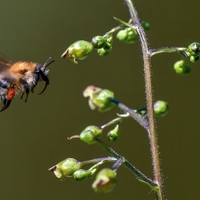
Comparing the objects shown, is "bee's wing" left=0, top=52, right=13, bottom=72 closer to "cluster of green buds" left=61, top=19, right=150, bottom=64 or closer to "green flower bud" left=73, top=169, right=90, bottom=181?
"cluster of green buds" left=61, top=19, right=150, bottom=64

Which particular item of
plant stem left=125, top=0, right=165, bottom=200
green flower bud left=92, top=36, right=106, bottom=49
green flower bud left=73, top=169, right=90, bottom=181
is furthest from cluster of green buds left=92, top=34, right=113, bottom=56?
green flower bud left=73, top=169, right=90, bottom=181

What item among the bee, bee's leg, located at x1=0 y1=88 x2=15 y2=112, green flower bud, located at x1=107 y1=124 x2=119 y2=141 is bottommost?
green flower bud, located at x1=107 y1=124 x2=119 y2=141

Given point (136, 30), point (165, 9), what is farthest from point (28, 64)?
point (165, 9)

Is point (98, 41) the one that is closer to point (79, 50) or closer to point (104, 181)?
point (79, 50)

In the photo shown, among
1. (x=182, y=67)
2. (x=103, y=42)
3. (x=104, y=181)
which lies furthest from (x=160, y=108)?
(x=104, y=181)

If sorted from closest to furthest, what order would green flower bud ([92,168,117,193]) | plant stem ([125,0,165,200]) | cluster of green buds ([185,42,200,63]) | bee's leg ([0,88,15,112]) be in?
1. green flower bud ([92,168,117,193])
2. plant stem ([125,0,165,200])
3. cluster of green buds ([185,42,200,63])
4. bee's leg ([0,88,15,112])

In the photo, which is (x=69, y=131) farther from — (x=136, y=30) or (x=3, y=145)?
(x=136, y=30)

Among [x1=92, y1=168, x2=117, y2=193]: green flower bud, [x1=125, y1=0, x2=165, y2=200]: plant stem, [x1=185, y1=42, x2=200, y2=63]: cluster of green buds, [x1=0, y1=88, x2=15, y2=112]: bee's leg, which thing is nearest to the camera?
[x1=92, y1=168, x2=117, y2=193]: green flower bud
